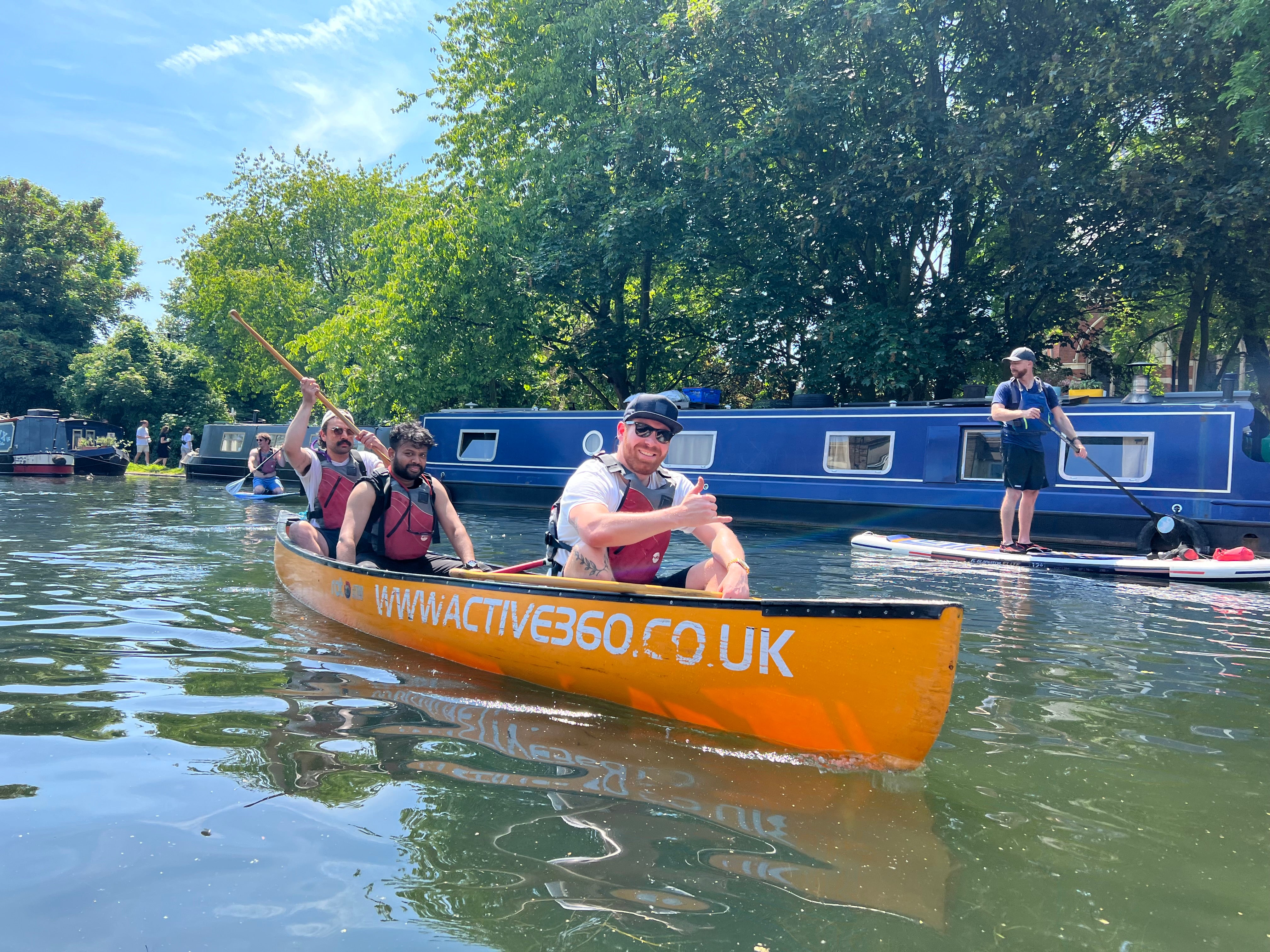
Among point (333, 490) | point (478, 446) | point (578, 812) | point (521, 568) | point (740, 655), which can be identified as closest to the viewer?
point (578, 812)

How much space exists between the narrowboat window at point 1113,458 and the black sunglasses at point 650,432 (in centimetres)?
1034

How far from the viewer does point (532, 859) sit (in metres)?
3.12

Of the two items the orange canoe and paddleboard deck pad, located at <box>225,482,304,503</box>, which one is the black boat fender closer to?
the orange canoe

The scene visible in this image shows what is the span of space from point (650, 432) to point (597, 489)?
42 cm

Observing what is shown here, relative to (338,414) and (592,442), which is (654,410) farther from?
(592,442)

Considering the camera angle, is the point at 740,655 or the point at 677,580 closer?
the point at 740,655

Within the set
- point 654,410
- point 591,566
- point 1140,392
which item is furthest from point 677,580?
point 1140,392

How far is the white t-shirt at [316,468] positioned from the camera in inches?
314

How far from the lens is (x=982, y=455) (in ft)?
47.1

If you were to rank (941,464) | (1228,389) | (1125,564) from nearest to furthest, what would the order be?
(1125,564) < (1228,389) < (941,464)

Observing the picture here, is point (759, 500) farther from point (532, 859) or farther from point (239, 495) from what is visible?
point (532, 859)

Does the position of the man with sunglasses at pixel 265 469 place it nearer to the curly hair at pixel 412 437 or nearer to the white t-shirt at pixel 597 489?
the curly hair at pixel 412 437

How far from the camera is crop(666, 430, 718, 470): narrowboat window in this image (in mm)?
17812

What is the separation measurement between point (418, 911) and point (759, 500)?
14355mm
